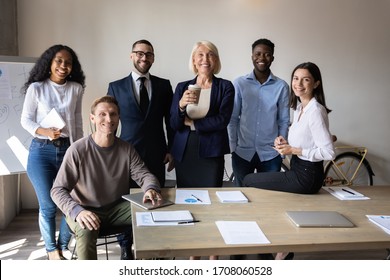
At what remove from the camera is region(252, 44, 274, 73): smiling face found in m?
2.56

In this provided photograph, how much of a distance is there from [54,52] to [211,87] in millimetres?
1111

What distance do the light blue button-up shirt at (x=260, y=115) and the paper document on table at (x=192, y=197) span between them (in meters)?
0.71

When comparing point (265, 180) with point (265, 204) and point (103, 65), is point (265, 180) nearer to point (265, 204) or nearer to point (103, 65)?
point (265, 204)

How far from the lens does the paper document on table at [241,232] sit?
143cm

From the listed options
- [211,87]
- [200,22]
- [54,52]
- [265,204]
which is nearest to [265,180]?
[265,204]

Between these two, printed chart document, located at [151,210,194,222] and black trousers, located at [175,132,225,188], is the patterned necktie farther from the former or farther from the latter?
printed chart document, located at [151,210,194,222]

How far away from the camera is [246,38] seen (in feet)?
12.8

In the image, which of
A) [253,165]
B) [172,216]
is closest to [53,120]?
[172,216]

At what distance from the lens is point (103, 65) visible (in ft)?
12.3

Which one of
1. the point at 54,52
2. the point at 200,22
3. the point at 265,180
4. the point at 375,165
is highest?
the point at 200,22

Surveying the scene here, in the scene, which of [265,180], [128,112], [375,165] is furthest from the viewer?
[375,165]

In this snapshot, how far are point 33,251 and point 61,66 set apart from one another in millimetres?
1500

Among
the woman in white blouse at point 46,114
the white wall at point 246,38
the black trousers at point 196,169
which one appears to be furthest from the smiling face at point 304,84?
the white wall at point 246,38
